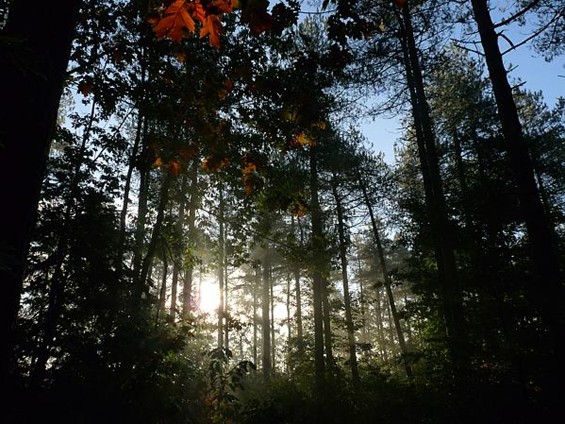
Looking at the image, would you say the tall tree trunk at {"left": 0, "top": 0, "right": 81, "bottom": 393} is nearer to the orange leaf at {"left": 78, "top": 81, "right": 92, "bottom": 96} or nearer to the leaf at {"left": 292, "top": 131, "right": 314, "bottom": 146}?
the orange leaf at {"left": 78, "top": 81, "right": 92, "bottom": 96}

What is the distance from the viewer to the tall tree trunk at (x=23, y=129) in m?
1.67

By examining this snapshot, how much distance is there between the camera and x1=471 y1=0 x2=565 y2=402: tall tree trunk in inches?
197

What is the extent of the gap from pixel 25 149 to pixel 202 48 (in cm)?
298

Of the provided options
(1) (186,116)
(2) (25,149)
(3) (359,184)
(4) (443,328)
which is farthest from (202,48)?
(3) (359,184)

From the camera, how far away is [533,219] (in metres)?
5.38

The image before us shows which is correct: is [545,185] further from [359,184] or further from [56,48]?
[56,48]

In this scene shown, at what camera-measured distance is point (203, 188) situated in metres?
5.73

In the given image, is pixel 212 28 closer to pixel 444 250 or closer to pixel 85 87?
pixel 85 87

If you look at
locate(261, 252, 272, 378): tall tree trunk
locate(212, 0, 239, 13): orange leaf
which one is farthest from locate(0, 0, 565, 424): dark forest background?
locate(261, 252, 272, 378): tall tree trunk

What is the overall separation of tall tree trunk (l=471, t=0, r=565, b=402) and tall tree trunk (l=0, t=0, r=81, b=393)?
6.29 meters

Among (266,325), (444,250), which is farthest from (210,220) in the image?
(266,325)

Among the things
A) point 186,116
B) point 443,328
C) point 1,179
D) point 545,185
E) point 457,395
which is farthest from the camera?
point 545,185

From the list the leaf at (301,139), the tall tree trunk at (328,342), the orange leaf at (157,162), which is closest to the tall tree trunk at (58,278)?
the orange leaf at (157,162)

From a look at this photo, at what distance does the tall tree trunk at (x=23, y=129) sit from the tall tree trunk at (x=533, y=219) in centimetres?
629
